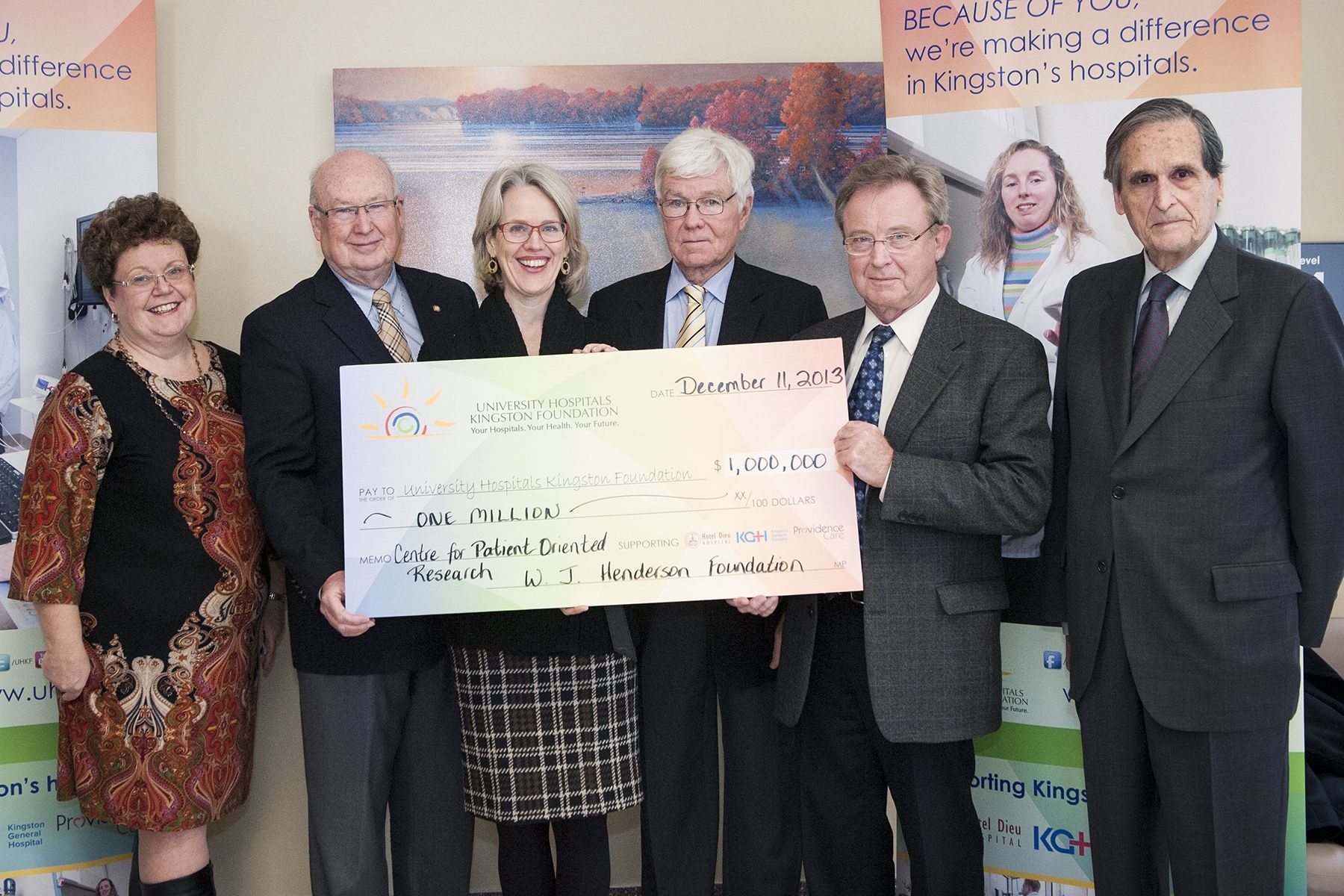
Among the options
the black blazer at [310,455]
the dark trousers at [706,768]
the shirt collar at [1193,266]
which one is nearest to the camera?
the shirt collar at [1193,266]

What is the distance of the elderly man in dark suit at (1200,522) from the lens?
6.64 ft

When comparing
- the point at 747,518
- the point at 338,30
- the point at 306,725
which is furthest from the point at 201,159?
the point at 747,518

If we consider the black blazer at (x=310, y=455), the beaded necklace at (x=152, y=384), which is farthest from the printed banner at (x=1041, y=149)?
the beaded necklace at (x=152, y=384)

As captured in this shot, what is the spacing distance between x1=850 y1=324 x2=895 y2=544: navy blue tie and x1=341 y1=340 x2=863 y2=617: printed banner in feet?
0.21

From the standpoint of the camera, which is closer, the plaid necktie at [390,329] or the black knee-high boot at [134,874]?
the plaid necktie at [390,329]

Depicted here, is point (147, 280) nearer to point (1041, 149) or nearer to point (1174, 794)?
point (1041, 149)

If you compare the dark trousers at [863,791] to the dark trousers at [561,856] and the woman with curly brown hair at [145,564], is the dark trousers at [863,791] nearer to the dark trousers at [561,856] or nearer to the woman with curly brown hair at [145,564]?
the dark trousers at [561,856]

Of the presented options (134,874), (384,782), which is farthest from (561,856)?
(134,874)

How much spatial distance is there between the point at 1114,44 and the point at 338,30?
2.33 m

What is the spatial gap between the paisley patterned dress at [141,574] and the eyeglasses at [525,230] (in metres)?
0.86

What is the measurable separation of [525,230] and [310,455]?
73 centimetres

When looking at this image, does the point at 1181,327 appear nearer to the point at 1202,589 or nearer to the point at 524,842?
the point at 1202,589

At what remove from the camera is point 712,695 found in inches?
94.7

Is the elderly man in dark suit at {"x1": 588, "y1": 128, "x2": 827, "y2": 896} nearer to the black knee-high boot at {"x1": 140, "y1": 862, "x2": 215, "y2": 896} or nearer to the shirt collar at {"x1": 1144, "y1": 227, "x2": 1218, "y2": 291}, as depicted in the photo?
the shirt collar at {"x1": 1144, "y1": 227, "x2": 1218, "y2": 291}
